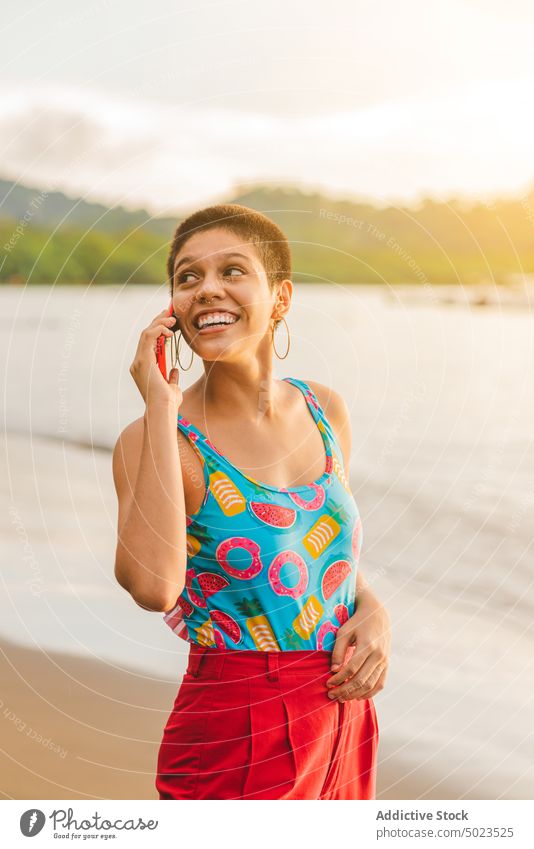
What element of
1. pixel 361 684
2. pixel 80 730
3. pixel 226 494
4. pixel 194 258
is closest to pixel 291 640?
pixel 361 684

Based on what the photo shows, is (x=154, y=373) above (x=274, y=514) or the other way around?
above

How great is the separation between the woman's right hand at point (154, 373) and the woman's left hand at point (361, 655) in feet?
1.49

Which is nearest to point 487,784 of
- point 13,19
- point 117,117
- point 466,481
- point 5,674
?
point 5,674

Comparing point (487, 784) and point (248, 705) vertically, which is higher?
point (487, 784)

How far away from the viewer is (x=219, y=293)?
153 cm

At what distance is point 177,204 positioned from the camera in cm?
292

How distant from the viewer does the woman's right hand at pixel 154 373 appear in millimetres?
1424

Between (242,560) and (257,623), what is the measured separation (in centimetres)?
10

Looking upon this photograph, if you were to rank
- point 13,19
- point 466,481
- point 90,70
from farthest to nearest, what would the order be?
point 466,481 → point 90,70 → point 13,19

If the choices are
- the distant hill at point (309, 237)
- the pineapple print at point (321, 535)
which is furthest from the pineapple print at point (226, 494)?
the distant hill at point (309, 237)

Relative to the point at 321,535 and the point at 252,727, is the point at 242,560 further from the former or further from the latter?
the point at 252,727

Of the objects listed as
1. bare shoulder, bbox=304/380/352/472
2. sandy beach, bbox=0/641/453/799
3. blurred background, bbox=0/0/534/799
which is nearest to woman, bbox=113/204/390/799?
bare shoulder, bbox=304/380/352/472

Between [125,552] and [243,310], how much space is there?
1.39ft
